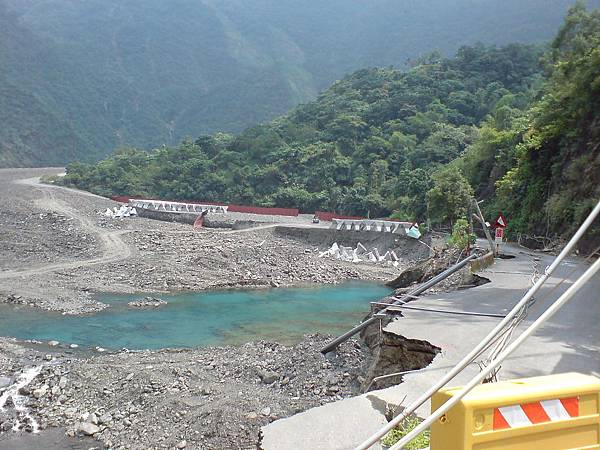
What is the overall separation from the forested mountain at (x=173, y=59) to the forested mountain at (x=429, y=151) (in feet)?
123

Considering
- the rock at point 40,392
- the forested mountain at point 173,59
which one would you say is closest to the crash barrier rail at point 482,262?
the rock at point 40,392

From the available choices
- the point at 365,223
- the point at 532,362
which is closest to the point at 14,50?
the point at 365,223

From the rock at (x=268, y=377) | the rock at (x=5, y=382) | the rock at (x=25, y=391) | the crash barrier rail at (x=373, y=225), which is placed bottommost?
the rock at (x=5, y=382)

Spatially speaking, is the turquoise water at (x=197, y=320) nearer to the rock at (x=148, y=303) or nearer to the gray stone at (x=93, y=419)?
the rock at (x=148, y=303)

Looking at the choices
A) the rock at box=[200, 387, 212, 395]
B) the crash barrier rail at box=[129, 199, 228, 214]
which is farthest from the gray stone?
the crash barrier rail at box=[129, 199, 228, 214]

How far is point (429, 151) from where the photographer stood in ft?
176

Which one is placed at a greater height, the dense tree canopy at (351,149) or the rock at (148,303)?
the dense tree canopy at (351,149)

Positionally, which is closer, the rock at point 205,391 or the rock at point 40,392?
the rock at point 205,391

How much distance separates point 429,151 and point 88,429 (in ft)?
156

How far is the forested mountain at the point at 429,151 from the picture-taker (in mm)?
22547

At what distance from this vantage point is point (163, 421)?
10062 millimetres

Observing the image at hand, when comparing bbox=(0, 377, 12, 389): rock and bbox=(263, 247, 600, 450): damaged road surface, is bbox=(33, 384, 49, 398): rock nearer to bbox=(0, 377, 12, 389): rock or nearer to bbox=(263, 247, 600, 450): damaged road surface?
bbox=(0, 377, 12, 389): rock

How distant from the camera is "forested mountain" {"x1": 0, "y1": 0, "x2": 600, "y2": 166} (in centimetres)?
10888

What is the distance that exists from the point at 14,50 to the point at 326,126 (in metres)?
87.1
